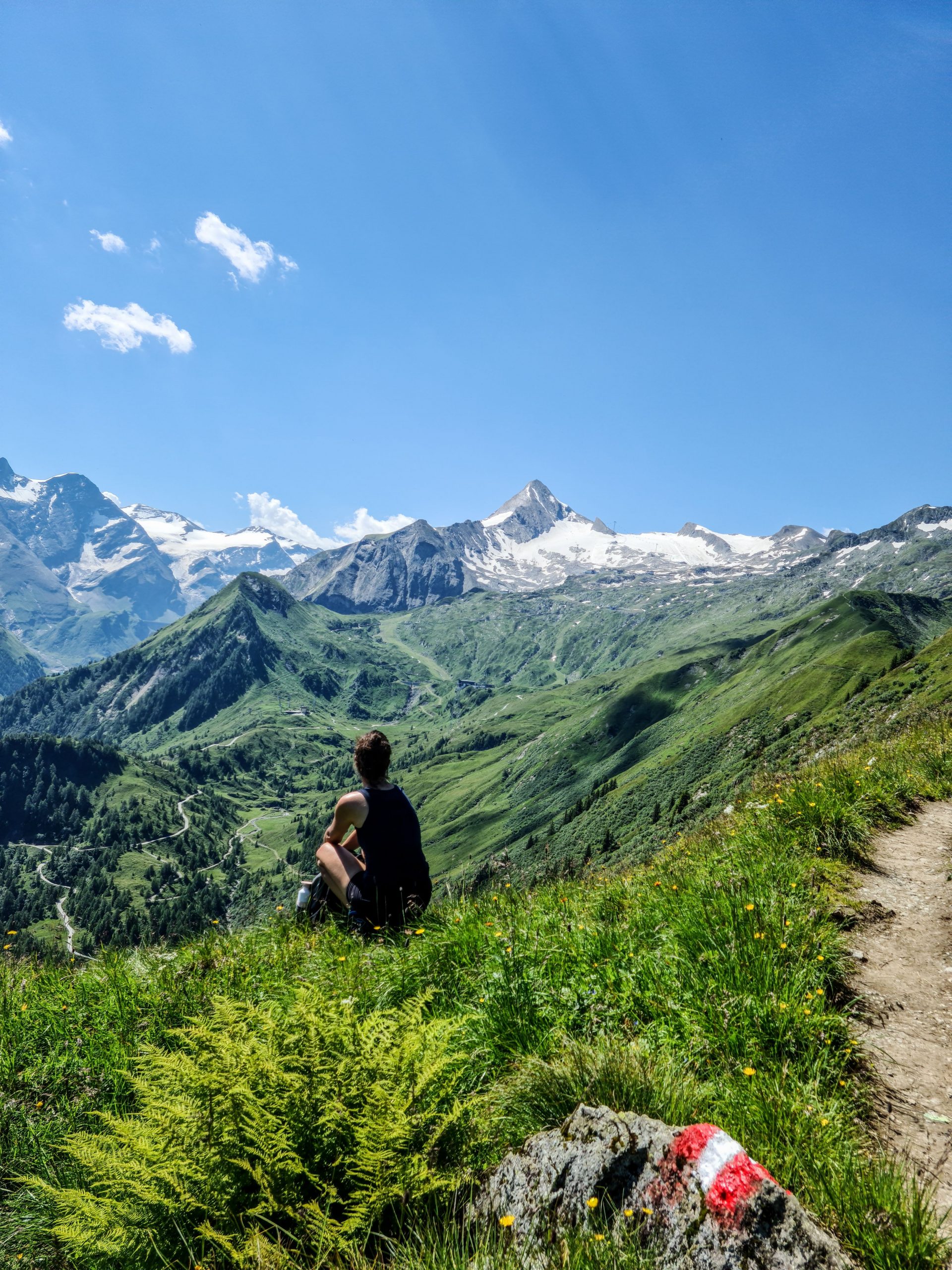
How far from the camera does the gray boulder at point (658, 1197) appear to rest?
2666 millimetres

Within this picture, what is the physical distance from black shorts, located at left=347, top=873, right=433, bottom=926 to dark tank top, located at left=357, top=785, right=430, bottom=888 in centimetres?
8

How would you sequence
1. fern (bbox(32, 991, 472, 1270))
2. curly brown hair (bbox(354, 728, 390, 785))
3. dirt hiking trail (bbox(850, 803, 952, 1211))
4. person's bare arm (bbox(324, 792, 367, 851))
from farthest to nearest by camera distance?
curly brown hair (bbox(354, 728, 390, 785)) → person's bare arm (bbox(324, 792, 367, 851)) → dirt hiking trail (bbox(850, 803, 952, 1211)) → fern (bbox(32, 991, 472, 1270))

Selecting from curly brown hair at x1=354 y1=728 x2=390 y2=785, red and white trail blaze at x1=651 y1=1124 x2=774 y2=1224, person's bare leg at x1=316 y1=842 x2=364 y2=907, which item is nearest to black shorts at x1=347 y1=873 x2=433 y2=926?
person's bare leg at x1=316 y1=842 x2=364 y2=907

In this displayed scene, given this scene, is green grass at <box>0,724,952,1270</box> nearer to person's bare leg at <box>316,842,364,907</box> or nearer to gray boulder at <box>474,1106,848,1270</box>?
gray boulder at <box>474,1106,848,1270</box>

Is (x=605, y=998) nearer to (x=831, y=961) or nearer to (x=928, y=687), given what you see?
(x=831, y=961)

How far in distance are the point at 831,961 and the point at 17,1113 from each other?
310 inches

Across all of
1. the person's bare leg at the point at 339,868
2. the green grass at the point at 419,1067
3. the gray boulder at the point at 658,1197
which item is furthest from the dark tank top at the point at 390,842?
the gray boulder at the point at 658,1197

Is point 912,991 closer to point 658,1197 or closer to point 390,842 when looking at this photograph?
point 658,1197

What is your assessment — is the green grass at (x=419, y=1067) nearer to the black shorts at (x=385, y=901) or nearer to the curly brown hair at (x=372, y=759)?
the black shorts at (x=385, y=901)

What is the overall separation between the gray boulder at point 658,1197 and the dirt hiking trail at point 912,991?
191 centimetres

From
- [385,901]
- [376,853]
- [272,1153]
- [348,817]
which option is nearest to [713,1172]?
[272,1153]

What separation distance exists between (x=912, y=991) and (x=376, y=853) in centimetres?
663

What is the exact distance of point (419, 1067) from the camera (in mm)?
4059

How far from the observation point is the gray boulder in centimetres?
267
